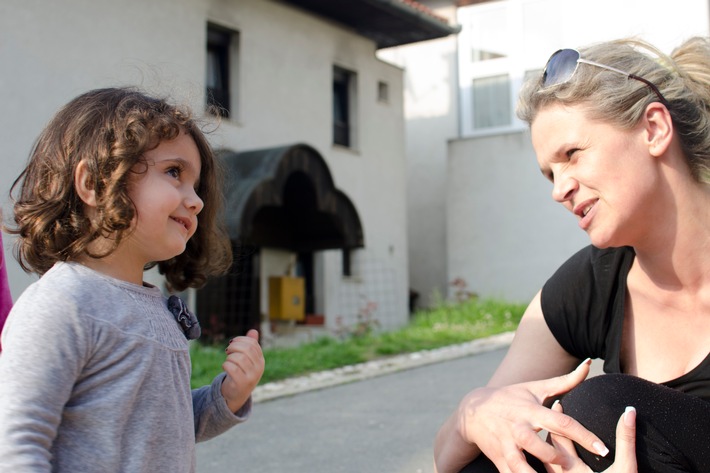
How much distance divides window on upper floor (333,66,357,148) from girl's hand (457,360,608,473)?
1326cm

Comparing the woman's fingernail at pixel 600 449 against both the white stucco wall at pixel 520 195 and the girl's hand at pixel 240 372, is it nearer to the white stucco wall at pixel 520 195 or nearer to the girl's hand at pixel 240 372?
the girl's hand at pixel 240 372

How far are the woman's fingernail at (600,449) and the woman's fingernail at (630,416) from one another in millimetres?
75

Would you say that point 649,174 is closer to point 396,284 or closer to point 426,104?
point 396,284

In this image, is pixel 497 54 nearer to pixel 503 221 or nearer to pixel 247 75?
pixel 503 221

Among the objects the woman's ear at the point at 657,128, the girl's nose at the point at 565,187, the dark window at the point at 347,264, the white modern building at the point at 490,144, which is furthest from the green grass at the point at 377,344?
the woman's ear at the point at 657,128

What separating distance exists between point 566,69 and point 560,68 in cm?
2

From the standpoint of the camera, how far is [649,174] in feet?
7.21

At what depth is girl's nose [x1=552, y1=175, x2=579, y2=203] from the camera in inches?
87.2

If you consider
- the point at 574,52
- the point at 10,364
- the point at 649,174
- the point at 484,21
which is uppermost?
the point at 484,21

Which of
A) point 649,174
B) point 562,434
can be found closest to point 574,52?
point 649,174

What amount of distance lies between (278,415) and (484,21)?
13919 millimetres

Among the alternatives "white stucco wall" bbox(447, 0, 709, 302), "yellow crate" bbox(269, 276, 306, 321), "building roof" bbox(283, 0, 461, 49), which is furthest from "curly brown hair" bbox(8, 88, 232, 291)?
"white stucco wall" bbox(447, 0, 709, 302)

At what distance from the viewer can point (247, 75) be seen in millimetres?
12922

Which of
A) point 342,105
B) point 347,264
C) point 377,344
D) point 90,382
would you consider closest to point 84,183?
point 90,382
